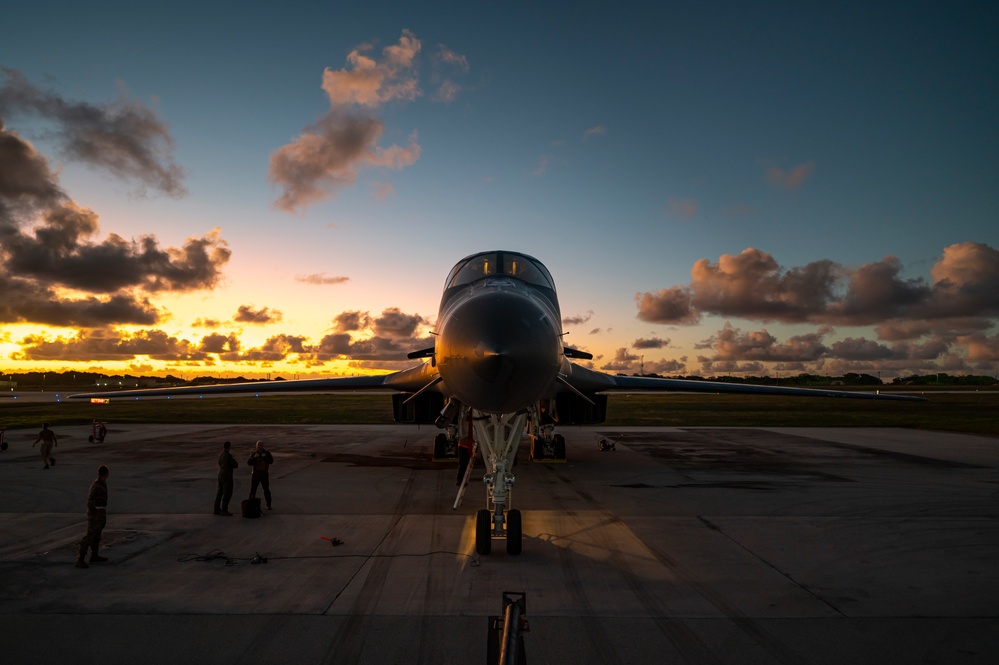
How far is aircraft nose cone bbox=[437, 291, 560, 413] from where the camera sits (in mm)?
5312

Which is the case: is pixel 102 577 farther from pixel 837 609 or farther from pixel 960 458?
pixel 960 458

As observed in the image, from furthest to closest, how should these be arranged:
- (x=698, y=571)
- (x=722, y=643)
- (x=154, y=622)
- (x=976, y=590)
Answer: (x=698, y=571) → (x=976, y=590) → (x=154, y=622) → (x=722, y=643)

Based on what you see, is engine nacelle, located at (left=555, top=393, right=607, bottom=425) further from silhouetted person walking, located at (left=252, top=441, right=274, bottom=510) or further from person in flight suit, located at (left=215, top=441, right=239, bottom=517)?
person in flight suit, located at (left=215, top=441, right=239, bottom=517)

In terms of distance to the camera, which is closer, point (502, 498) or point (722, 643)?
point (722, 643)

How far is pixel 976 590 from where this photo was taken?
5.94 meters

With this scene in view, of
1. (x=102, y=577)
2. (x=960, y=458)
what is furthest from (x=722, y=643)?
(x=960, y=458)

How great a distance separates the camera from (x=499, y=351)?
523cm

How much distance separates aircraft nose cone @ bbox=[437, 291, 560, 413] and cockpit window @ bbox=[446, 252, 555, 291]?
9.59 feet

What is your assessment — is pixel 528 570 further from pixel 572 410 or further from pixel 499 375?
pixel 572 410

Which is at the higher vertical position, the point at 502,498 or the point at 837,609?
the point at 502,498

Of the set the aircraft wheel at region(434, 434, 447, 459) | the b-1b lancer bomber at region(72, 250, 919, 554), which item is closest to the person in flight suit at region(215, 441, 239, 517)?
the b-1b lancer bomber at region(72, 250, 919, 554)

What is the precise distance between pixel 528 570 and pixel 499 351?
3062 mm

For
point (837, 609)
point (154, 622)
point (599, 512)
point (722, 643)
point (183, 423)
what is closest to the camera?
point (722, 643)

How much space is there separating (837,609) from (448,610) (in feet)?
13.2
